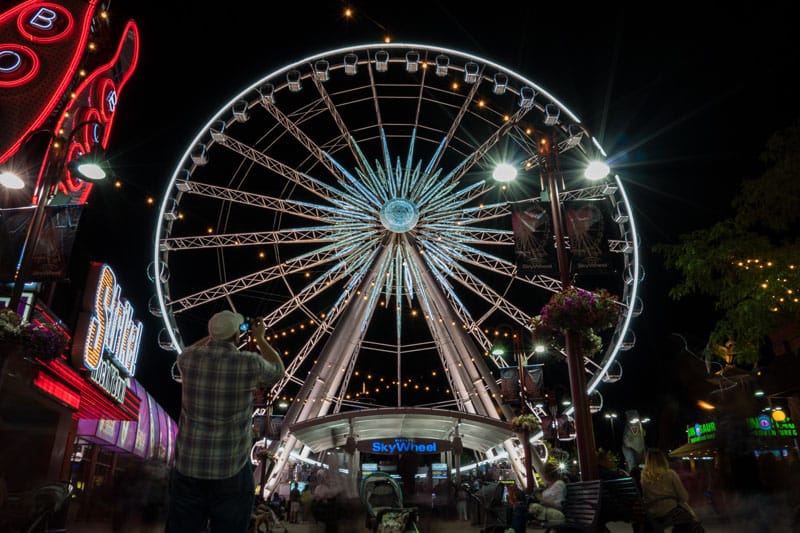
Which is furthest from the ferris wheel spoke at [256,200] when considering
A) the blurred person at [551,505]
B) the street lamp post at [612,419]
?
the street lamp post at [612,419]

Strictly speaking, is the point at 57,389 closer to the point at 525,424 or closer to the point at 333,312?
the point at 333,312

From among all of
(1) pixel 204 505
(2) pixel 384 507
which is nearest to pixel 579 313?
(2) pixel 384 507

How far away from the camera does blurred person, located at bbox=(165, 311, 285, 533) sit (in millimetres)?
3344

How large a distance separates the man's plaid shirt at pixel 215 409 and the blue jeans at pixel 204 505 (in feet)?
0.21

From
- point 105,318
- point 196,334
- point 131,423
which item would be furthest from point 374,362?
point 105,318

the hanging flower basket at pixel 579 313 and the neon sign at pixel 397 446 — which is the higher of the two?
the hanging flower basket at pixel 579 313

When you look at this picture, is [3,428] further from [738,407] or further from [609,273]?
[738,407]

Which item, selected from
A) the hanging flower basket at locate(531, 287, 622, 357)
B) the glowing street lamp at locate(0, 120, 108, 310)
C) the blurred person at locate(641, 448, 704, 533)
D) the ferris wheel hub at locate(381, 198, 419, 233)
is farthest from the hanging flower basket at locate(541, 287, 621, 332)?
the ferris wheel hub at locate(381, 198, 419, 233)

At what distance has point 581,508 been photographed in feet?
18.9

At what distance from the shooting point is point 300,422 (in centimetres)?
1917

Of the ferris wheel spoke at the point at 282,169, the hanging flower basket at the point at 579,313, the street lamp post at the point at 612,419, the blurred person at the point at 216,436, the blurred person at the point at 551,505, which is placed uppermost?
the ferris wheel spoke at the point at 282,169

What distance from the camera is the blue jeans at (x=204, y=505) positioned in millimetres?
3320

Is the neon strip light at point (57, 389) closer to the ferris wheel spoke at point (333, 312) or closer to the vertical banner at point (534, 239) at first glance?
the ferris wheel spoke at point (333, 312)

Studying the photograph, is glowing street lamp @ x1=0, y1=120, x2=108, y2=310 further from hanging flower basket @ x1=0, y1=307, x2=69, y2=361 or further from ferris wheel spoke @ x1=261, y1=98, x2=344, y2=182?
ferris wheel spoke @ x1=261, y1=98, x2=344, y2=182
